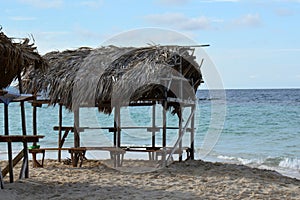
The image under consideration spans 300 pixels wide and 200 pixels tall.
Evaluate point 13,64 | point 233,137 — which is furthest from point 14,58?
point 233,137

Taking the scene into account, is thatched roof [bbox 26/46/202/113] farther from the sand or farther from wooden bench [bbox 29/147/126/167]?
the sand

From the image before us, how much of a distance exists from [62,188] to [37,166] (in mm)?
2423

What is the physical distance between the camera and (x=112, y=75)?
9.25m

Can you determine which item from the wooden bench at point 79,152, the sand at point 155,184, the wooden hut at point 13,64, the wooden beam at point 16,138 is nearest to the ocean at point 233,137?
the wooden bench at point 79,152

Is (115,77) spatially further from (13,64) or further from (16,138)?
(16,138)

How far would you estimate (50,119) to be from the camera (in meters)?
33.8

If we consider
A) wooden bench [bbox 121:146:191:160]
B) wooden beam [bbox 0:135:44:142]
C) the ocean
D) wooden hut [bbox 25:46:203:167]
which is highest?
wooden hut [bbox 25:46:203:167]

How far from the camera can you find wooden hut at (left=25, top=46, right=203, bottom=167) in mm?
9031

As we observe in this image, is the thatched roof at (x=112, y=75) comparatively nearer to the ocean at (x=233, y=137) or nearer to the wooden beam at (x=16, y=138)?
the ocean at (x=233, y=137)

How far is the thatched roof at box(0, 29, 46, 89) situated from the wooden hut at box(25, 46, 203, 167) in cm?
176

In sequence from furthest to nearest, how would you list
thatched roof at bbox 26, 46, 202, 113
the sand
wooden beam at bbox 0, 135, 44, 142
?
thatched roof at bbox 26, 46, 202, 113 < the sand < wooden beam at bbox 0, 135, 44, 142

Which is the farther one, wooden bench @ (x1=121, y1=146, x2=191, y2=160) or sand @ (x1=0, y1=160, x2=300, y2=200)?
wooden bench @ (x1=121, y1=146, x2=191, y2=160)

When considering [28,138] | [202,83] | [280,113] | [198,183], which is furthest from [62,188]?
[280,113]

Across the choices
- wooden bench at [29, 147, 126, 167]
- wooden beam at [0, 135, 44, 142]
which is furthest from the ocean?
wooden beam at [0, 135, 44, 142]
